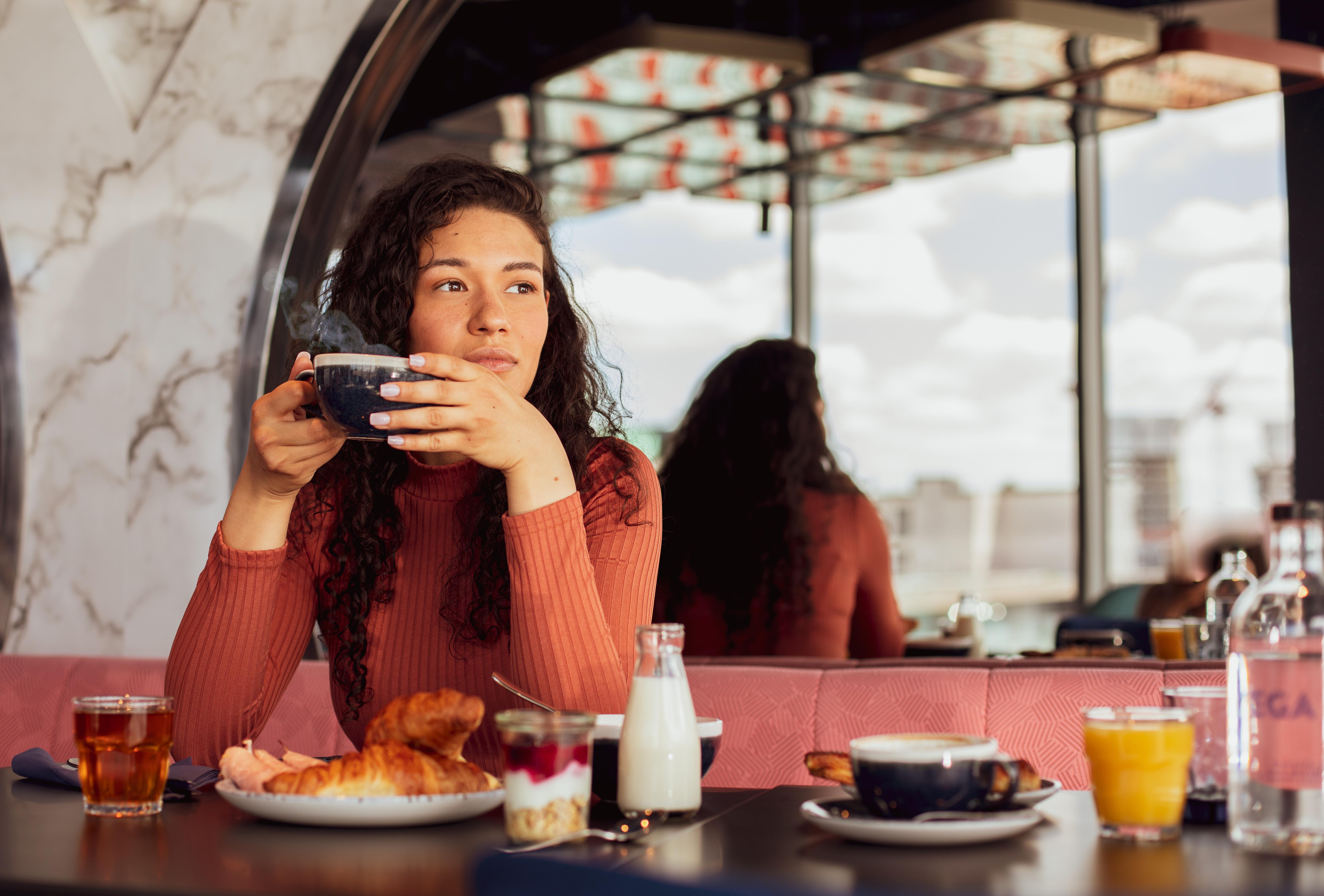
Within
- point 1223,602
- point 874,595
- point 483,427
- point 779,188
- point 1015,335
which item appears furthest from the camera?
point 779,188

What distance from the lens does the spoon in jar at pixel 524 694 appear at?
3.92 ft

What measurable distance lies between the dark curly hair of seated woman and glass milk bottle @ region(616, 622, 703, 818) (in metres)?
1.94

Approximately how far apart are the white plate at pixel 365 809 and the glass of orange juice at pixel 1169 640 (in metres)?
2.14

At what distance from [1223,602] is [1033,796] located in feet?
6.07

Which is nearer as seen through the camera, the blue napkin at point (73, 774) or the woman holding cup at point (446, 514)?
the blue napkin at point (73, 774)

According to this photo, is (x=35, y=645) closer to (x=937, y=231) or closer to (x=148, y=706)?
(x=148, y=706)

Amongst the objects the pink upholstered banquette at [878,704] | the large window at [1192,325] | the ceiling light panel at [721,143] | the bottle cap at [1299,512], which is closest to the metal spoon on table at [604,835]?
the bottle cap at [1299,512]

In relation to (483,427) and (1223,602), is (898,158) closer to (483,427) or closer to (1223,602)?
(1223,602)

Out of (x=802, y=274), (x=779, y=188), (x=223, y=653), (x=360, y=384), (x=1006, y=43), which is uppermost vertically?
(x=779, y=188)

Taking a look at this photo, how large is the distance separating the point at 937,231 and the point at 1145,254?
110 centimetres

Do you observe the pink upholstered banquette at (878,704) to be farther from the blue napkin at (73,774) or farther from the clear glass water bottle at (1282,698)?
the clear glass water bottle at (1282,698)

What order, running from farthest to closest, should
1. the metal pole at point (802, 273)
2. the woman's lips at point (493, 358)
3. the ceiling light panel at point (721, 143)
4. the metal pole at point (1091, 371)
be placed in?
the metal pole at point (802, 273) < the metal pole at point (1091, 371) < the ceiling light panel at point (721, 143) < the woman's lips at point (493, 358)

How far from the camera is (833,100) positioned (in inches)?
207

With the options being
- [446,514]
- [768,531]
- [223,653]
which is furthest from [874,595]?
[223,653]
